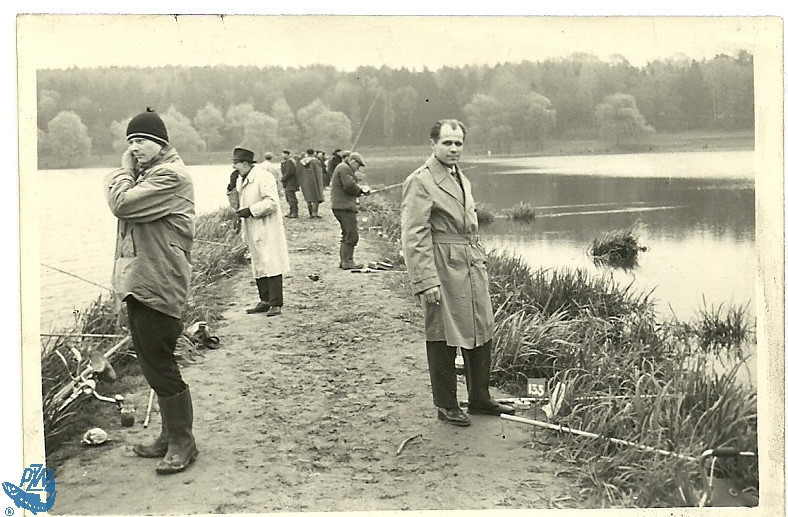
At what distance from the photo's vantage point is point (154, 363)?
3.46m

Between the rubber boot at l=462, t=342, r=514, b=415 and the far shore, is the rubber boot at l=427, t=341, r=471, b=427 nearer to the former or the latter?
the rubber boot at l=462, t=342, r=514, b=415

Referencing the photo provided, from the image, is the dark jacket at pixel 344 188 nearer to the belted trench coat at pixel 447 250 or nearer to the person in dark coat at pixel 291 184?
the person in dark coat at pixel 291 184

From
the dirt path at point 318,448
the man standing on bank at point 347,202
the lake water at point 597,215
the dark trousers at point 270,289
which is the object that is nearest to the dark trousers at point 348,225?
the man standing on bank at point 347,202

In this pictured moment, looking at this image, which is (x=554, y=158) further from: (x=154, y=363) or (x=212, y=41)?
(x=154, y=363)

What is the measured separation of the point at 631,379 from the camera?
4117mm

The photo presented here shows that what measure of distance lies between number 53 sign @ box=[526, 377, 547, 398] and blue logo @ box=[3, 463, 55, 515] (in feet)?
8.65

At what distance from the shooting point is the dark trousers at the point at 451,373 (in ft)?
12.9

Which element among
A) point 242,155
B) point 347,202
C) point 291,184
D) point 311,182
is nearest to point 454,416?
point 242,155

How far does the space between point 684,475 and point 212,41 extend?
346cm

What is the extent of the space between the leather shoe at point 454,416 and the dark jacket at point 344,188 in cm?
284

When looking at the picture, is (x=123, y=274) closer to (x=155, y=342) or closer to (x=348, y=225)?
(x=155, y=342)

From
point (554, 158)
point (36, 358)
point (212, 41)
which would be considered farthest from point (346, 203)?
point (36, 358)

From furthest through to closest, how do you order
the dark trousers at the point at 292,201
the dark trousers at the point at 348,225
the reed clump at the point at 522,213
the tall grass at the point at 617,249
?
the dark trousers at the point at 292,201 → the dark trousers at the point at 348,225 → the reed clump at the point at 522,213 → the tall grass at the point at 617,249

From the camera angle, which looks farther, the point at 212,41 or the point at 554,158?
the point at 554,158
